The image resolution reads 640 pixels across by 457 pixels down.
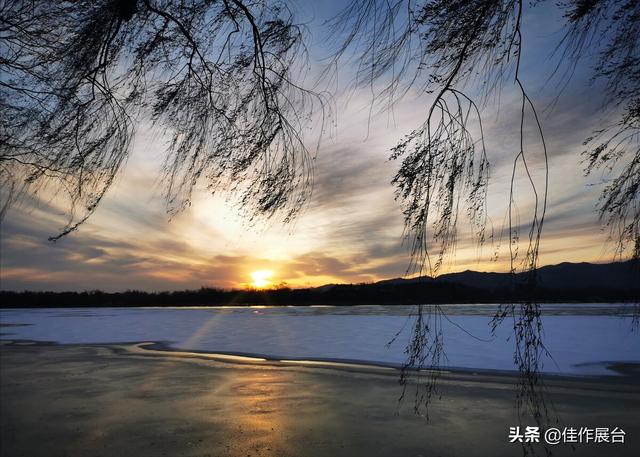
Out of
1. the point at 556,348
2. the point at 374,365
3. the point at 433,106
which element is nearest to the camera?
the point at 433,106

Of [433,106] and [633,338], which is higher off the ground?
[433,106]

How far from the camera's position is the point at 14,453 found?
5.60 metres

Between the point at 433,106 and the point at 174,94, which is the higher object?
the point at 174,94

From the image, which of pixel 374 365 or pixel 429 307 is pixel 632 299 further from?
pixel 374 365

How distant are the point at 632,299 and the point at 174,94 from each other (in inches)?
125

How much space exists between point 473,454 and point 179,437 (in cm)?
376

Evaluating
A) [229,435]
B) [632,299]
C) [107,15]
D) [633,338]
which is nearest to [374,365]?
[229,435]

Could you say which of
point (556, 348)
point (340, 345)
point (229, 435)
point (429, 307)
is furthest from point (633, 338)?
point (429, 307)

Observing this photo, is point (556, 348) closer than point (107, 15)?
No

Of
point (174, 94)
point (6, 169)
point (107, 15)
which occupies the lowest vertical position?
point (6, 169)

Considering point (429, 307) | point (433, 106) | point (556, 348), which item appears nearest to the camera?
point (433, 106)

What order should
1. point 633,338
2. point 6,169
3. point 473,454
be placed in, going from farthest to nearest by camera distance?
point 633,338 < point 473,454 < point 6,169

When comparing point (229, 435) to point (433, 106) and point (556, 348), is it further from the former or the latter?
point (556, 348)

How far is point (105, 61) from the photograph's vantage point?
10.1 feet
